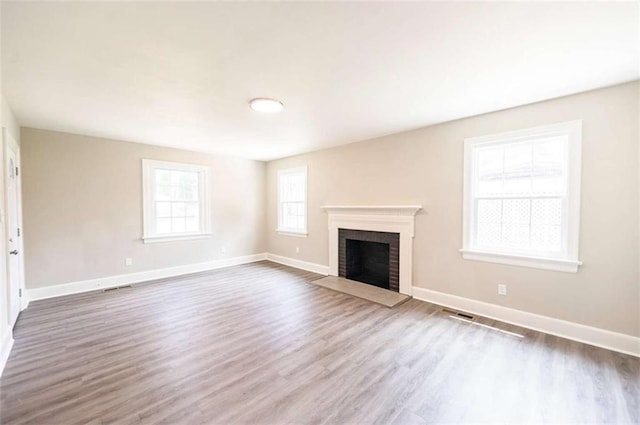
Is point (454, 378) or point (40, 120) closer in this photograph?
point (454, 378)

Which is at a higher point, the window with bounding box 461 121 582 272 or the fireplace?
the window with bounding box 461 121 582 272

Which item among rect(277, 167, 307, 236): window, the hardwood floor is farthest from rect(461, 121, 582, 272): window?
rect(277, 167, 307, 236): window

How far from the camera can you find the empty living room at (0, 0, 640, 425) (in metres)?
1.72

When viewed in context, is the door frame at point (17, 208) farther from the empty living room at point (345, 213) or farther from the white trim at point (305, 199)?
the white trim at point (305, 199)

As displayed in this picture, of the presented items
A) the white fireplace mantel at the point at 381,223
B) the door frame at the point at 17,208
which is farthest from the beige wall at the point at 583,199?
the door frame at the point at 17,208

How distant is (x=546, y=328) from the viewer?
281 centimetres

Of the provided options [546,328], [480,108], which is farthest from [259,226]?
[546,328]

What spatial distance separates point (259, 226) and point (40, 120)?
4.01 metres

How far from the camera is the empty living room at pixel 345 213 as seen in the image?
67.8 inches

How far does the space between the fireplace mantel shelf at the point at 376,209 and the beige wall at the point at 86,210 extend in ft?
9.11

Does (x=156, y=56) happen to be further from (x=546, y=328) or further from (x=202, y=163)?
(x=546, y=328)

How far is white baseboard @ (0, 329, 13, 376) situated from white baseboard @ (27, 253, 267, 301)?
62.6 inches

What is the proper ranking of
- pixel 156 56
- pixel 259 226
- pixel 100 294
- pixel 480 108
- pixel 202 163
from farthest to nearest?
pixel 259 226
pixel 202 163
pixel 100 294
pixel 480 108
pixel 156 56

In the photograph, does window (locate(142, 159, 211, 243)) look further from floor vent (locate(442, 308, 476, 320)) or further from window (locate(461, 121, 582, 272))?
window (locate(461, 121, 582, 272))
